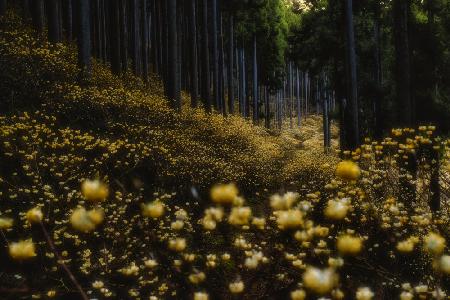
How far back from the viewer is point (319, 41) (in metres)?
19.0

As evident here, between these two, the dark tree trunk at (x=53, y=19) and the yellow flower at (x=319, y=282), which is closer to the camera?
the yellow flower at (x=319, y=282)

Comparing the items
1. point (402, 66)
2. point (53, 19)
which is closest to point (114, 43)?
point (53, 19)

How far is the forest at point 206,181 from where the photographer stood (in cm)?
183

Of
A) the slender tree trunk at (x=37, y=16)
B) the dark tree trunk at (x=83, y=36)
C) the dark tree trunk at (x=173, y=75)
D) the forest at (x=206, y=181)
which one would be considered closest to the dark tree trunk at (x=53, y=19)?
the forest at (x=206, y=181)

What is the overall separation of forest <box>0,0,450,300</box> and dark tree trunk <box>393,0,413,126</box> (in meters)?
0.03

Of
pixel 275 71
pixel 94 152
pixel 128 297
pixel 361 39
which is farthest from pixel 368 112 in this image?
pixel 128 297

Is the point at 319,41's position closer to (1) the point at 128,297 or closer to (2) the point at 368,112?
(2) the point at 368,112

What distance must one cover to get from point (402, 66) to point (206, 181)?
5.20 metres

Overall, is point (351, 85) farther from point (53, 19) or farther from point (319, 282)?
point (319, 282)

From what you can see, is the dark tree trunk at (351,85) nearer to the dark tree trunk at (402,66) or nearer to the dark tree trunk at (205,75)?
the dark tree trunk at (402,66)

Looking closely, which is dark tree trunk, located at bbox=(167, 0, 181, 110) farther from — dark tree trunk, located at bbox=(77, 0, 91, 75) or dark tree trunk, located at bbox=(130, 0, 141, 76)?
dark tree trunk, located at bbox=(130, 0, 141, 76)

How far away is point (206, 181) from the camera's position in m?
8.90

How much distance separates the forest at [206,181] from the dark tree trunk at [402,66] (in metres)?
0.03

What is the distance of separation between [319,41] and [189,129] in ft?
33.4
